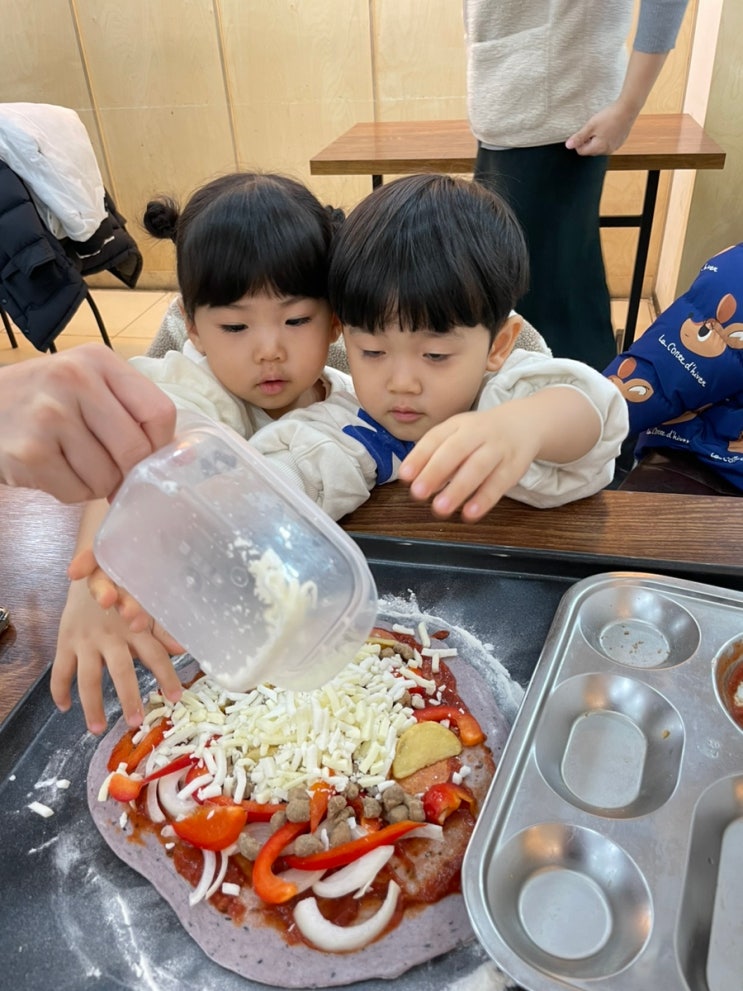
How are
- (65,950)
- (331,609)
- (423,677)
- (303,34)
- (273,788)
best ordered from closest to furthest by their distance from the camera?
1. (331,609)
2. (65,950)
3. (273,788)
4. (423,677)
5. (303,34)

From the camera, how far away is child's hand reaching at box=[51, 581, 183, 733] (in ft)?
3.00

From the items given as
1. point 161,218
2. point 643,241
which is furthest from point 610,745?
point 643,241

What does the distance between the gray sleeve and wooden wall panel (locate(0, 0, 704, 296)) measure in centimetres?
214

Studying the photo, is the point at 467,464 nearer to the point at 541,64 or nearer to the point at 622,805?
the point at 622,805

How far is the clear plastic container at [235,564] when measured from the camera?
0.65 m

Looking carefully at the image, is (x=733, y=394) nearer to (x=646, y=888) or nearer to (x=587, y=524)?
(x=587, y=524)

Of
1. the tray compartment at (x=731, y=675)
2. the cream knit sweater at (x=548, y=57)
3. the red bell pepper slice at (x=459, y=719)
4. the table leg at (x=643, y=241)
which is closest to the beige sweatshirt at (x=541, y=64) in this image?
the cream knit sweater at (x=548, y=57)

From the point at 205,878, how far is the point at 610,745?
50 centimetres

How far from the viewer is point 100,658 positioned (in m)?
0.94

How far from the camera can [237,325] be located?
1283mm

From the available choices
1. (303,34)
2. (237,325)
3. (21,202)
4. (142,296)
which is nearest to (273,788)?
(237,325)

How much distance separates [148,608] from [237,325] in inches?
28.1

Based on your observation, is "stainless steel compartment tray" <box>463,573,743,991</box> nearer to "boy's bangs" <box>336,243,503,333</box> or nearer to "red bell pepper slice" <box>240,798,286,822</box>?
"red bell pepper slice" <box>240,798,286,822</box>

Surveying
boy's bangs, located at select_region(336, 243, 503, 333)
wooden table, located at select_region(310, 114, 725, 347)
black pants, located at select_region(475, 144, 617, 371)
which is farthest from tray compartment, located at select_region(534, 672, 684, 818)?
wooden table, located at select_region(310, 114, 725, 347)
